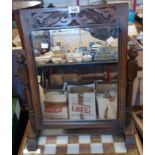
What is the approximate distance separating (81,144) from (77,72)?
33 cm

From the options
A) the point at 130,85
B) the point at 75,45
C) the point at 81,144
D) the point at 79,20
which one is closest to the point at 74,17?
Result: the point at 79,20

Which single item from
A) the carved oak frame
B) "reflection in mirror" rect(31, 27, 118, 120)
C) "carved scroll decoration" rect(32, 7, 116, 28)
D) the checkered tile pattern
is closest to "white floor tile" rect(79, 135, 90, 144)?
the checkered tile pattern

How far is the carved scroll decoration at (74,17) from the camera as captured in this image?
0.71 m

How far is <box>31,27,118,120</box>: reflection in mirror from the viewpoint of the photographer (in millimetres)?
823

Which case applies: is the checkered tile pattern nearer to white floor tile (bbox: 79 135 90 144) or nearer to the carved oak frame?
white floor tile (bbox: 79 135 90 144)

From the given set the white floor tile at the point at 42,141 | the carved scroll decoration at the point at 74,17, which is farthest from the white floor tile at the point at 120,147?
the carved scroll decoration at the point at 74,17

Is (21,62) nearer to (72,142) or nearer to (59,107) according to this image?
(59,107)

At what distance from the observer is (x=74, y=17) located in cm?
72

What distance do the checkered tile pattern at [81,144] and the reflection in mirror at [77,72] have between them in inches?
4.5

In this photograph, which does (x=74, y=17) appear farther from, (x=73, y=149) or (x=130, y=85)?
(x=73, y=149)
